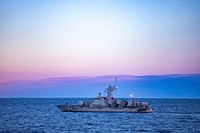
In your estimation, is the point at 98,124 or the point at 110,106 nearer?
the point at 98,124

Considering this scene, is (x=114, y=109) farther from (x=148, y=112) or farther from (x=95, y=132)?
(x=95, y=132)

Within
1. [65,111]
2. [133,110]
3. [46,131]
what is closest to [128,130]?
[46,131]

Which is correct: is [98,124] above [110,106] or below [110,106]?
below

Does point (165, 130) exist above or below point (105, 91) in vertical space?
below

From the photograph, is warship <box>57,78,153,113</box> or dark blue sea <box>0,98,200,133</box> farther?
warship <box>57,78,153,113</box>

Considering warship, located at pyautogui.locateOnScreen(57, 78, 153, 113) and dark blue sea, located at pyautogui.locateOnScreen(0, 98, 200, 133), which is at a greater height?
warship, located at pyautogui.locateOnScreen(57, 78, 153, 113)

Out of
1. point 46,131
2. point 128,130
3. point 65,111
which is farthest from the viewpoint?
point 65,111

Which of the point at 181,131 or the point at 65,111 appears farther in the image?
the point at 65,111

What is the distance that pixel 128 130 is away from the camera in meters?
54.1

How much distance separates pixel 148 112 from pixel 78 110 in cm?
1637

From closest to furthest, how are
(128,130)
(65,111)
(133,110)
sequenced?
(128,130), (133,110), (65,111)

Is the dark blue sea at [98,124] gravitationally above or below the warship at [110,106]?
below

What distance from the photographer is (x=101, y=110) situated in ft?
303

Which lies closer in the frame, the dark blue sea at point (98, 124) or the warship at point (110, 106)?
the dark blue sea at point (98, 124)
